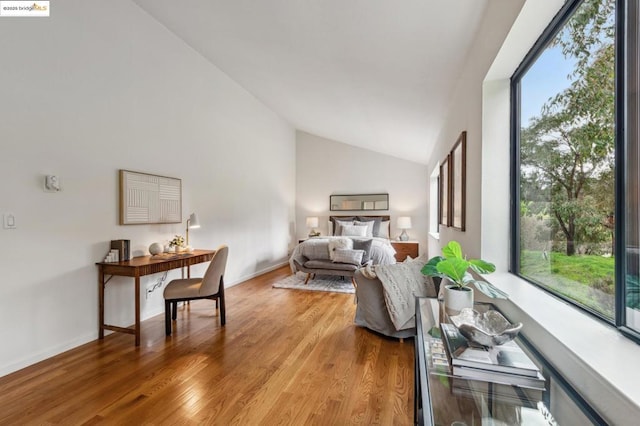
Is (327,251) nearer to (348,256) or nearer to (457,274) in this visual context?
(348,256)

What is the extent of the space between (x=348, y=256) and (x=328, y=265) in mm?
374

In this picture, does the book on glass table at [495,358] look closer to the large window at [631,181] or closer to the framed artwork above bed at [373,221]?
the large window at [631,181]

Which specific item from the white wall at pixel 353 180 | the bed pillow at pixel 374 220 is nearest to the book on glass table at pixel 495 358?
the bed pillow at pixel 374 220

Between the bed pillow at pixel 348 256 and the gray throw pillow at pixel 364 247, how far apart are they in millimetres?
199

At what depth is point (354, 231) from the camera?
629 centimetres

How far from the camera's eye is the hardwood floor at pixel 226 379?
169cm

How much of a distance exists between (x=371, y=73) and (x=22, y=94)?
292cm

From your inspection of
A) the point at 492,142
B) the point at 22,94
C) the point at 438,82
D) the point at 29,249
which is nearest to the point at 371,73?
the point at 438,82

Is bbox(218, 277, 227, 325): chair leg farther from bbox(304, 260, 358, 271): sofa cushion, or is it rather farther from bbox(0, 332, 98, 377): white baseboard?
bbox(304, 260, 358, 271): sofa cushion

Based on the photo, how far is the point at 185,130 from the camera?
3.84m

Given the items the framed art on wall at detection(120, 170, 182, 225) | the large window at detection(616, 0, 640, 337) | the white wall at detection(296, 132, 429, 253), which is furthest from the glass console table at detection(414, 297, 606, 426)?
the white wall at detection(296, 132, 429, 253)

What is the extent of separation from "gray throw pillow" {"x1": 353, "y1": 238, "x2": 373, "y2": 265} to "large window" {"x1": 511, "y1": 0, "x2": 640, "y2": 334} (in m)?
3.03

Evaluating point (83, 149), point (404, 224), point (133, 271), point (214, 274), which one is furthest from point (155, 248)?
point (404, 224)

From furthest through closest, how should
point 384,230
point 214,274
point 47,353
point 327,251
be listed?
point 384,230, point 327,251, point 214,274, point 47,353
